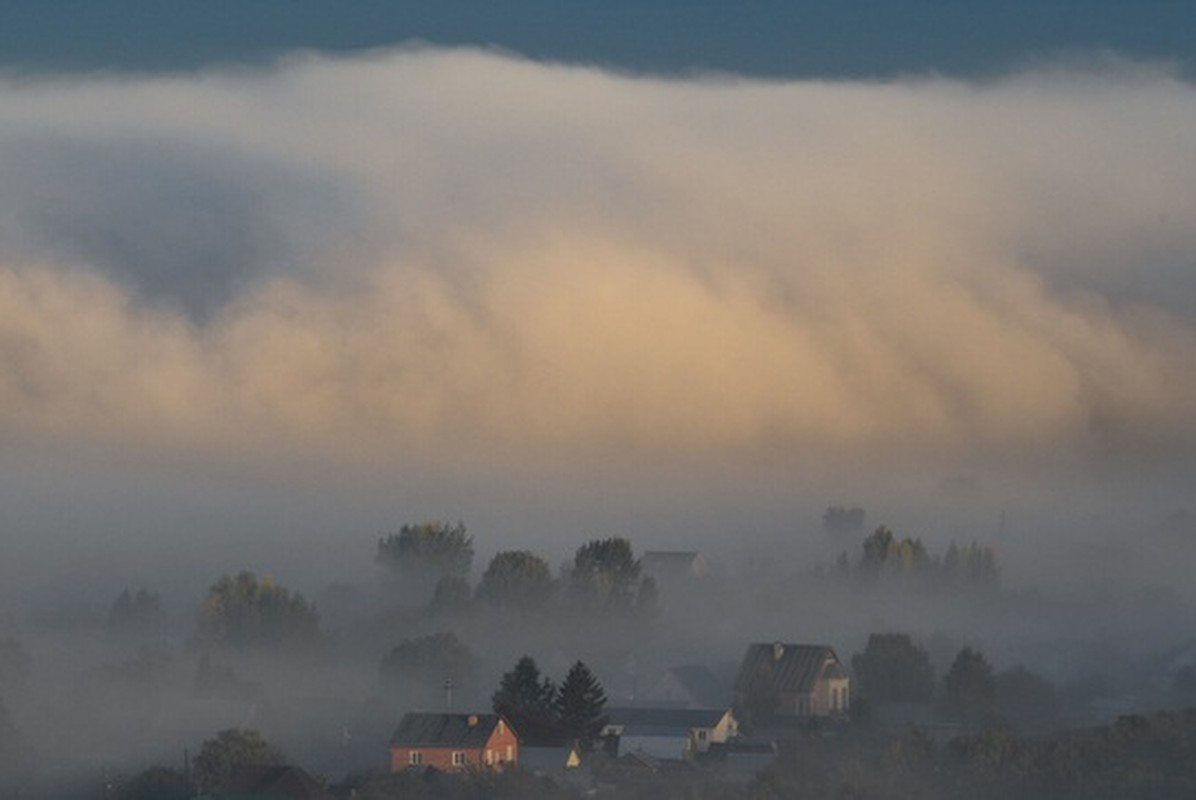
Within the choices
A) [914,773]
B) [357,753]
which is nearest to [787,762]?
[914,773]

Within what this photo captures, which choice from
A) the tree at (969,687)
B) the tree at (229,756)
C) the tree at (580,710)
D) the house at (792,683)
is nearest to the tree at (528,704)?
the tree at (580,710)

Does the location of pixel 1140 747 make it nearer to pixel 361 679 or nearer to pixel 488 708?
pixel 488 708

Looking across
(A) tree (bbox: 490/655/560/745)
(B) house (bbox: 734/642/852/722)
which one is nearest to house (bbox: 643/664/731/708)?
(B) house (bbox: 734/642/852/722)

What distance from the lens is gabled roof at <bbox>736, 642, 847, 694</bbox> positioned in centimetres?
18212

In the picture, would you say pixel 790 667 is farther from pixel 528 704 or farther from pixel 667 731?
pixel 528 704

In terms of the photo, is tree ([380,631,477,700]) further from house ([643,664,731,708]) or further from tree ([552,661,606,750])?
tree ([552,661,606,750])

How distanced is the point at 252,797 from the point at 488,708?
3380 centimetres

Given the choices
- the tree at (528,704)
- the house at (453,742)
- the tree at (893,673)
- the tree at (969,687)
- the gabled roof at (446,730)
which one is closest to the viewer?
the house at (453,742)

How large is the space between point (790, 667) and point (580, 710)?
2913 cm

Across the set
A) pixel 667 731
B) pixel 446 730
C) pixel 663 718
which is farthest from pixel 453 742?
pixel 663 718

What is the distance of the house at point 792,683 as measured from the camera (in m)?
179

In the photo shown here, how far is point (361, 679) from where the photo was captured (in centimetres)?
19012

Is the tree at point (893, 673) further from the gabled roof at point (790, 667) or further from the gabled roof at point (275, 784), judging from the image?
the gabled roof at point (275, 784)

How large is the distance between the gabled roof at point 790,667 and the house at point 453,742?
31.4m
